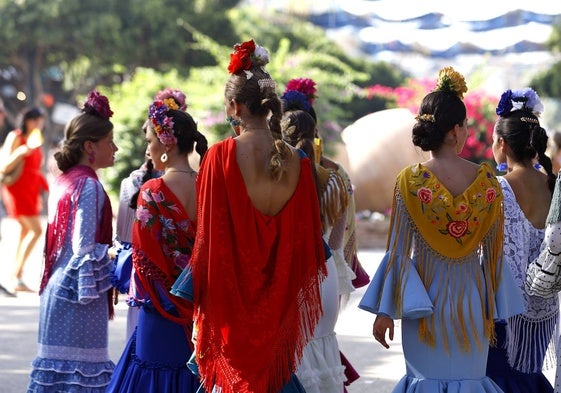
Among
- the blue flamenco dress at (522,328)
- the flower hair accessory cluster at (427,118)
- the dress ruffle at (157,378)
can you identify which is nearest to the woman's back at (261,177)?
the flower hair accessory cluster at (427,118)

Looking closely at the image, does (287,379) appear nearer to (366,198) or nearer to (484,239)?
(484,239)

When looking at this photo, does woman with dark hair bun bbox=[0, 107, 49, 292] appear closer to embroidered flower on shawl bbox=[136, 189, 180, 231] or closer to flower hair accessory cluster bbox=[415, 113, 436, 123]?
embroidered flower on shawl bbox=[136, 189, 180, 231]

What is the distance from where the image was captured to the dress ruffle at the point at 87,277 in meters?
5.89

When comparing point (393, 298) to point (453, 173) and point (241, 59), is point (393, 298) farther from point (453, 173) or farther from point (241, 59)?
point (241, 59)

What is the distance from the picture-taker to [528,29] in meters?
59.2

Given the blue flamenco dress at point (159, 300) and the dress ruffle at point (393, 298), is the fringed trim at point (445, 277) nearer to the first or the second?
the dress ruffle at point (393, 298)

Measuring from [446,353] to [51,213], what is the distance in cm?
249

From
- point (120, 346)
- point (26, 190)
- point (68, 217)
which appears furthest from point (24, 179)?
point (68, 217)

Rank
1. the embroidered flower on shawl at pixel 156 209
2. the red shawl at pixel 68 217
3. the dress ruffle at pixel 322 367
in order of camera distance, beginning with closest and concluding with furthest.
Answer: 1. the embroidered flower on shawl at pixel 156 209
2. the dress ruffle at pixel 322 367
3. the red shawl at pixel 68 217

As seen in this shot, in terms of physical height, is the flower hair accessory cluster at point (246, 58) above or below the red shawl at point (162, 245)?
above

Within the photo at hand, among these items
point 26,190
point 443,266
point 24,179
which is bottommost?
point 443,266

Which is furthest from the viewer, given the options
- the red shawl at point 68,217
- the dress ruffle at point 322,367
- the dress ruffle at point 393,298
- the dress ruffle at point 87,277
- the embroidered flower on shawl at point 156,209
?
the red shawl at point 68,217

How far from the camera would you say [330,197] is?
5.65m

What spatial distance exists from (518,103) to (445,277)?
50.4 inches
